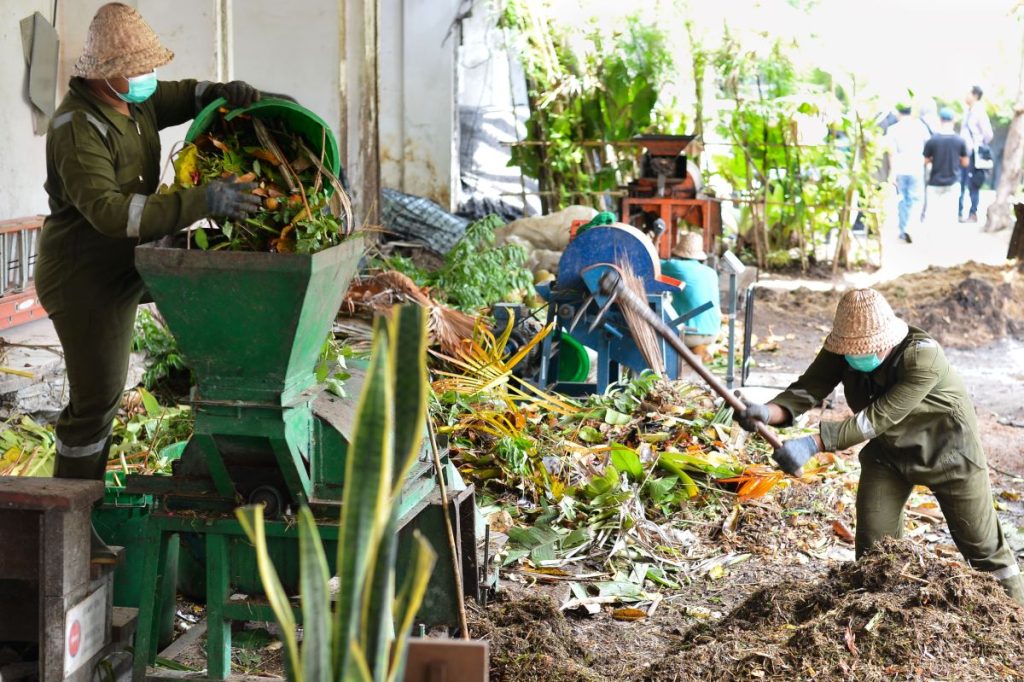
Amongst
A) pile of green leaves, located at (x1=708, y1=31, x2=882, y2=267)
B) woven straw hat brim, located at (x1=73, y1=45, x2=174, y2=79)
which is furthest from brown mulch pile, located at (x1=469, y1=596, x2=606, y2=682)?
pile of green leaves, located at (x1=708, y1=31, x2=882, y2=267)

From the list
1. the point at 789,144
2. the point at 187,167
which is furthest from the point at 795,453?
the point at 789,144

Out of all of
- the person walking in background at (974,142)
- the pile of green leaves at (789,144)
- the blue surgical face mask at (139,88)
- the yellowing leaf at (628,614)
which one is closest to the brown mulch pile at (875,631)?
the yellowing leaf at (628,614)

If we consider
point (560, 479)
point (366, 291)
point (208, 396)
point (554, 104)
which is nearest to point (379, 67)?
point (554, 104)

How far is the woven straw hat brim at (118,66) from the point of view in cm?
414

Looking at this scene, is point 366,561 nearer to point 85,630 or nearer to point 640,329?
point 85,630

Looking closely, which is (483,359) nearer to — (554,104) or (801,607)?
(801,607)

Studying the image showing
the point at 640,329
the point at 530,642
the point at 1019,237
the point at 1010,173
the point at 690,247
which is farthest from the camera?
the point at 1010,173

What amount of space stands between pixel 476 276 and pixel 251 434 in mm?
6390

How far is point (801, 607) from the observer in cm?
422

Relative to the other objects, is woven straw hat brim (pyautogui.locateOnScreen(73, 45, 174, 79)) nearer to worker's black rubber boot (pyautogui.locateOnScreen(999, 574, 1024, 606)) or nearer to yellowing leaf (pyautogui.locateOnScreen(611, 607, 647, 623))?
yellowing leaf (pyautogui.locateOnScreen(611, 607, 647, 623))

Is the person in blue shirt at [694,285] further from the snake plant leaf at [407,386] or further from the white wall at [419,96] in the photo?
the snake plant leaf at [407,386]

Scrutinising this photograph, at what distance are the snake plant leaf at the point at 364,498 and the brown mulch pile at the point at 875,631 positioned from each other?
6.46ft

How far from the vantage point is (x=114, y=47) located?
163 inches

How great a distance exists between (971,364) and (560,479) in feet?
18.5
